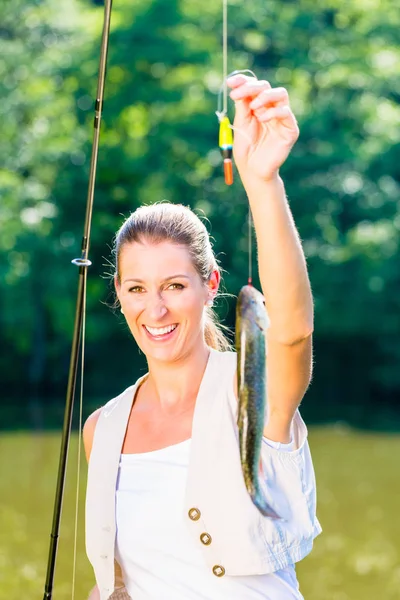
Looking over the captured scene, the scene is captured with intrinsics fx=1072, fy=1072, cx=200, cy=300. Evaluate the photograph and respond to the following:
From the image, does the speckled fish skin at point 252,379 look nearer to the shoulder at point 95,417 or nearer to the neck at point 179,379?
the neck at point 179,379

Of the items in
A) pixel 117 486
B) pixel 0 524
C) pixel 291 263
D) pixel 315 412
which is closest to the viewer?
pixel 291 263

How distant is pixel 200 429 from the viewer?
2688 millimetres

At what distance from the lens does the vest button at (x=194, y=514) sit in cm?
261

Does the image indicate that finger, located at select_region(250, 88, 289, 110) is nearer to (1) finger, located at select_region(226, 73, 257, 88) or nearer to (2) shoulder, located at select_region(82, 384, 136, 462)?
(1) finger, located at select_region(226, 73, 257, 88)

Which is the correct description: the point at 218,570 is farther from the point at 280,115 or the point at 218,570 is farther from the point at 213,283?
the point at 280,115

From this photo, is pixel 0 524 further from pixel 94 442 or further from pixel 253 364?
pixel 253 364

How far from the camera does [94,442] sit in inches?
116

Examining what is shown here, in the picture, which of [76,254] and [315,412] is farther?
[76,254]

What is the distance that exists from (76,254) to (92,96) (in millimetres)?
3789

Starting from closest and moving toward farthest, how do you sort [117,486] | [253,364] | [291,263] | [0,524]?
1. [253,364]
2. [291,263]
3. [117,486]
4. [0,524]

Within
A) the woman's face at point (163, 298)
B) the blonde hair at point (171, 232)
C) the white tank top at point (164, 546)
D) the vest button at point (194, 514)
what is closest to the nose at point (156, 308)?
the woman's face at point (163, 298)

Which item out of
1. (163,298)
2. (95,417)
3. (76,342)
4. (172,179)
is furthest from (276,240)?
(172,179)

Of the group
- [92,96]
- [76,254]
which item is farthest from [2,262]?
[92,96]

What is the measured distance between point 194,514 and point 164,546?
0.13 m
